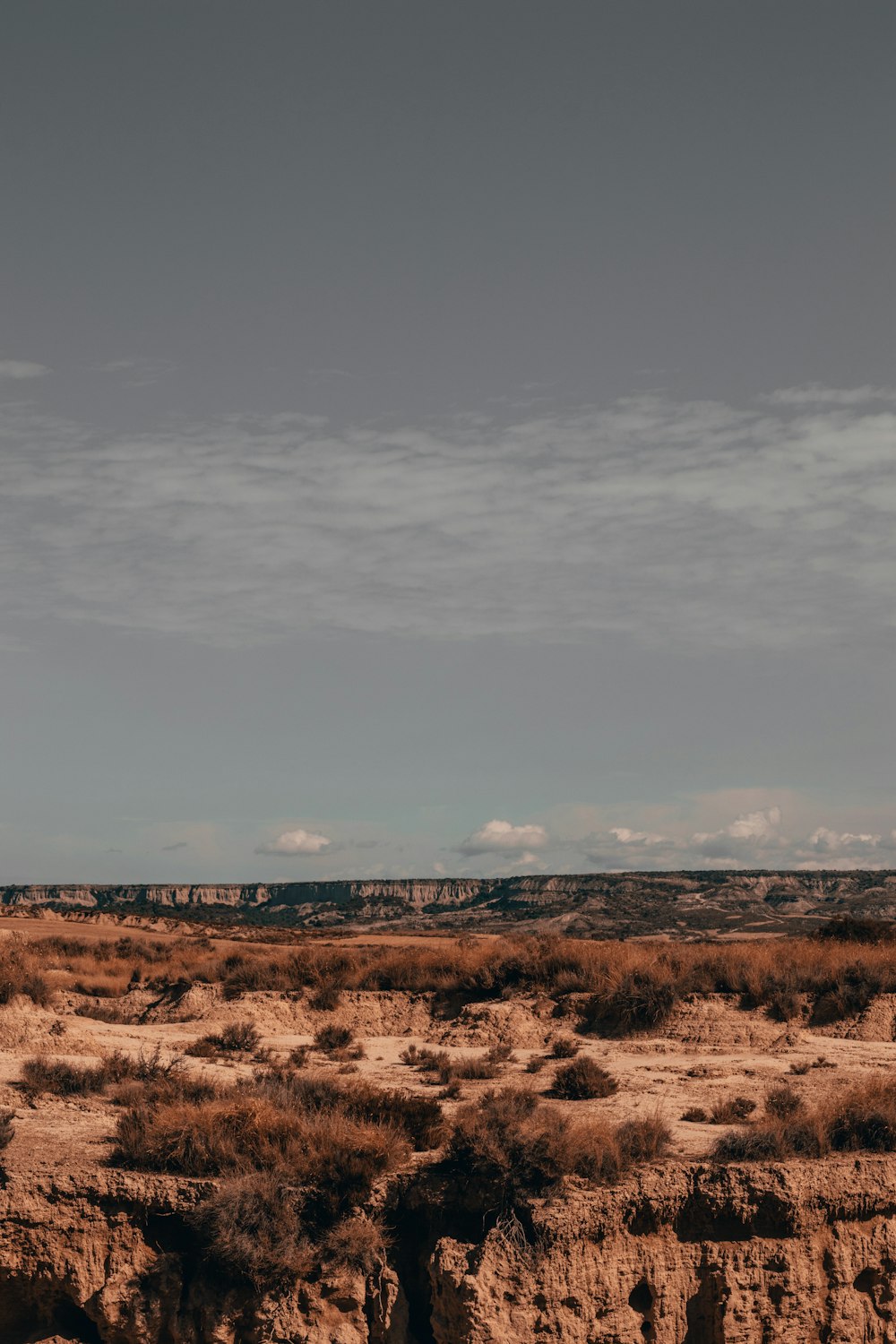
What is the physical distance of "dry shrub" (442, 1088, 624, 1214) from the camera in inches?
505

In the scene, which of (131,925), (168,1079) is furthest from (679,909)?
(168,1079)

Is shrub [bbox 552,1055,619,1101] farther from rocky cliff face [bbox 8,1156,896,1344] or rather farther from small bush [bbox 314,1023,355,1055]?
small bush [bbox 314,1023,355,1055]

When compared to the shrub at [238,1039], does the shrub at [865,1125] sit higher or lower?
higher

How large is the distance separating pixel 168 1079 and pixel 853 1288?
9.90m

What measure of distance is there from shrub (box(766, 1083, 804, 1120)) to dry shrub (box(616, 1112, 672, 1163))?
5.54 feet

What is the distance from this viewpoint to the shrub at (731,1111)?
1582cm

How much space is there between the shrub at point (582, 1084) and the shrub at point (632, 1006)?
5130 millimetres

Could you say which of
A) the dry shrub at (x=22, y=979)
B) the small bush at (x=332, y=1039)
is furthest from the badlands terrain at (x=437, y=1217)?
the dry shrub at (x=22, y=979)

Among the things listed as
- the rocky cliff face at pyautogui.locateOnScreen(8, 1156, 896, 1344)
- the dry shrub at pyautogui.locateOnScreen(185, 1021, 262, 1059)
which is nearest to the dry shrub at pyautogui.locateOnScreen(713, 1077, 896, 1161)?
the rocky cliff face at pyautogui.locateOnScreen(8, 1156, 896, 1344)

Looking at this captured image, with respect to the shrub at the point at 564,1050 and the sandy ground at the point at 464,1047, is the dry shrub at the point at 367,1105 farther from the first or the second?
the shrub at the point at 564,1050

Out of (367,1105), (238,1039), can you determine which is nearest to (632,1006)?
(238,1039)

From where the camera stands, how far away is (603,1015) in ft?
77.7

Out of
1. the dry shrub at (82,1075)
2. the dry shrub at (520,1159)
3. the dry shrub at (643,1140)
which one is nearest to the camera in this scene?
the dry shrub at (520,1159)

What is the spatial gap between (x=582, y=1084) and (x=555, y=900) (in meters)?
127
